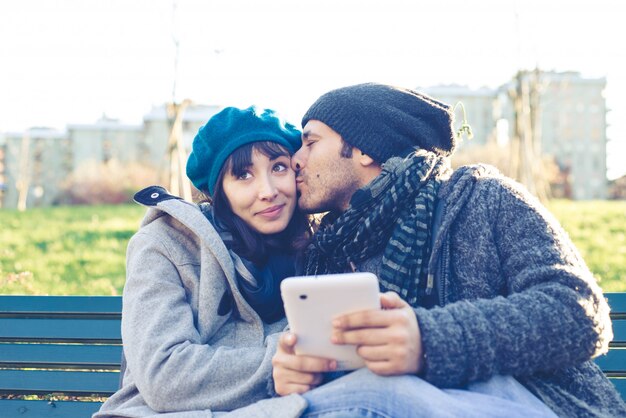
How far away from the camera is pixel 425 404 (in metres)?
1.83

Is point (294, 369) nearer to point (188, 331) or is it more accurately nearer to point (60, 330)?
point (188, 331)

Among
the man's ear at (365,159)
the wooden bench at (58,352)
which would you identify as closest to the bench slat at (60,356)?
the wooden bench at (58,352)

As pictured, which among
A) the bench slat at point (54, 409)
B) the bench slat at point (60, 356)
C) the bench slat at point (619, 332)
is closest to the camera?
the bench slat at point (619, 332)

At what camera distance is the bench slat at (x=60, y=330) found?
333cm

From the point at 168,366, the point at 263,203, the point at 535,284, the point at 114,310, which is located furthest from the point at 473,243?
the point at 114,310

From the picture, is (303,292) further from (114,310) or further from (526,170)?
(526,170)

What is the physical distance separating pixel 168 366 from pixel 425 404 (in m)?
0.95

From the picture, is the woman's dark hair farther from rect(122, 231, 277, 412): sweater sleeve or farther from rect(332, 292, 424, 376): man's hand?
rect(332, 292, 424, 376): man's hand

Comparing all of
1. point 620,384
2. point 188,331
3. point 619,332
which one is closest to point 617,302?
point 619,332

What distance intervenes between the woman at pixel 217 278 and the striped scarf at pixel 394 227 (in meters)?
0.28

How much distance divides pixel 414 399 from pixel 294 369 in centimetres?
42

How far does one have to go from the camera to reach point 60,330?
132 inches

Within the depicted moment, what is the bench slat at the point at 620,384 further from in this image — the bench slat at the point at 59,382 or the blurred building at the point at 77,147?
the blurred building at the point at 77,147

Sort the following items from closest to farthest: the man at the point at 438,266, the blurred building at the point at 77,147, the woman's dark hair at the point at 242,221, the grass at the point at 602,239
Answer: the man at the point at 438,266 < the woman's dark hair at the point at 242,221 < the grass at the point at 602,239 < the blurred building at the point at 77,147
